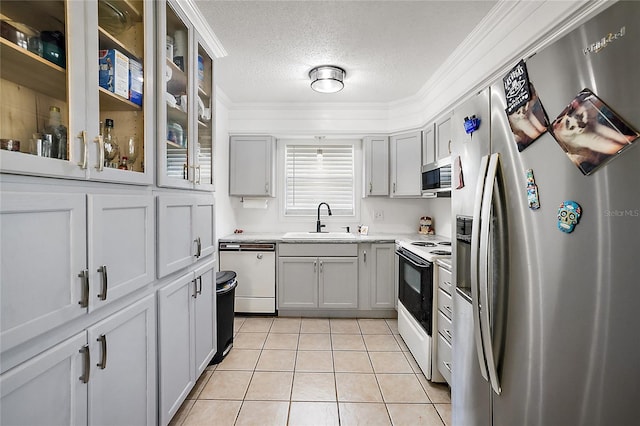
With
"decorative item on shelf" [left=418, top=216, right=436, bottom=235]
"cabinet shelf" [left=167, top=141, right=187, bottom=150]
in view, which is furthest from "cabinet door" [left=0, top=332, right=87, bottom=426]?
"decorative item on shelf" [left=418, top=216, right=436, bottom=235]

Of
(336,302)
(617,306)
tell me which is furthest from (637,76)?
(336,302)

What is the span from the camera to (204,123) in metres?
2.13

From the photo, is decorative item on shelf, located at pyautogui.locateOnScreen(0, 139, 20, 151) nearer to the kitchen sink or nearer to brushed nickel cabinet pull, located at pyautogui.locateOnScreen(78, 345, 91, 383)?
brushed nickel cabinet pull, located at pyautogui.locateOnScreen(78, 345, 91, 383)

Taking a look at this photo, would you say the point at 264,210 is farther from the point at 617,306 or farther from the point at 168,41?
the point at 617,306

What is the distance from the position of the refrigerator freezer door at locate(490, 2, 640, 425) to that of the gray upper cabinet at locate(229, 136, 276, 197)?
292 cm

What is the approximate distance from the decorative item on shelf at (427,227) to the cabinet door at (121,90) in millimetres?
3161

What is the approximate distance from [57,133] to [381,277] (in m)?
2.99

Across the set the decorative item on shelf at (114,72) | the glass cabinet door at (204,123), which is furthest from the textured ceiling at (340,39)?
the decorative item on shelf at (114,72)

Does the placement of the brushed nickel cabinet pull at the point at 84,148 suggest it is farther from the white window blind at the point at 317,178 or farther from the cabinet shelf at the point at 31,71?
the white window blind at the point at 317,178

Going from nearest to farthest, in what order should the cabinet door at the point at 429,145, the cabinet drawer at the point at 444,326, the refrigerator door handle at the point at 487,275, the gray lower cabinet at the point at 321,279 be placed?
the refrigerator door handle at the point at 487,275 < the cabinet drawer at the point at 444,326 < the cabinet door at the point at 429,145 < the gray lower cabinet at the point at 321,279

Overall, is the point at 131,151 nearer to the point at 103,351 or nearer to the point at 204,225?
the point at 204,225

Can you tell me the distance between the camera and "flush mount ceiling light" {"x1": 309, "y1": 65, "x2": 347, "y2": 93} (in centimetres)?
271

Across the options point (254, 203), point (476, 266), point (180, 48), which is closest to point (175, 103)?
point (180, 48)

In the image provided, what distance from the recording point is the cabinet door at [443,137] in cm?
264
